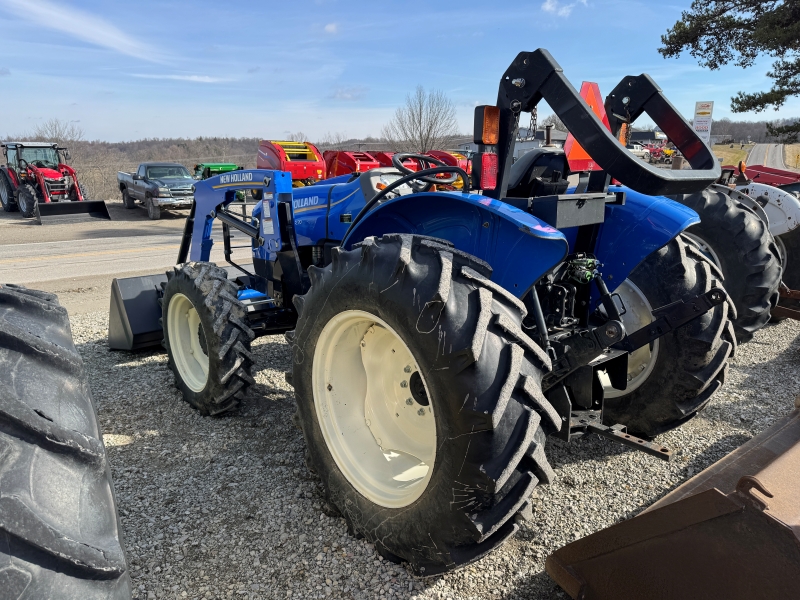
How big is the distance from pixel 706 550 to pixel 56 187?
20.5m

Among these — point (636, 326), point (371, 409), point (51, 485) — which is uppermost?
point (51, 485)

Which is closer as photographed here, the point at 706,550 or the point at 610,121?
the point at 706,550

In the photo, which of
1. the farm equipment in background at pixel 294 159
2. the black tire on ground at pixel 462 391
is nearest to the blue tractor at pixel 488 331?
the black tire on ground at pixel 462 391

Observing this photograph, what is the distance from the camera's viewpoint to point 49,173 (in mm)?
17469

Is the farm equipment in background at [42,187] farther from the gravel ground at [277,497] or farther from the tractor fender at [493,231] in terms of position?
the tractor fender at [493,231]

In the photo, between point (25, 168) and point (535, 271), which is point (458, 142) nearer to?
point (25, 168)

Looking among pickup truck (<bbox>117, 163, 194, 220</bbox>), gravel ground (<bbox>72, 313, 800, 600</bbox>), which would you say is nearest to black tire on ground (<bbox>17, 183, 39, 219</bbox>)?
pickup truck (<bbox>117, 163, 194, 220</bbox>)

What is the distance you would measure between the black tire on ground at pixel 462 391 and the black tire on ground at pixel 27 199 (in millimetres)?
18498

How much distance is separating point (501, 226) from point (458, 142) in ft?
154

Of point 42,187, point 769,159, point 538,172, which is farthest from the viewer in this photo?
point 769,159

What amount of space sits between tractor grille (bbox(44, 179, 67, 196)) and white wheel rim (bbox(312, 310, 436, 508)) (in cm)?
1886

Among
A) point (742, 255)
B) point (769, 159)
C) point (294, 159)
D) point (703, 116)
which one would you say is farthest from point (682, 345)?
point (769, 159)

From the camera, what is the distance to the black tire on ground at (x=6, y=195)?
60.4ft

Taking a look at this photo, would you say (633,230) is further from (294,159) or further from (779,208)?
(294,159)
